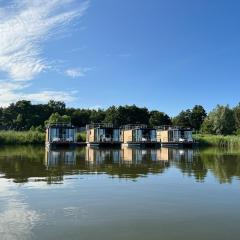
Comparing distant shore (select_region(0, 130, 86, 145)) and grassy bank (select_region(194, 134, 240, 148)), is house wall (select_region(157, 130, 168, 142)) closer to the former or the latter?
grassy bank (select_region(194, 134, 240, 148))

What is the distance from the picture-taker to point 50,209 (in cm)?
1218

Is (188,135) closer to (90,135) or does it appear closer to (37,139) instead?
(90,135)

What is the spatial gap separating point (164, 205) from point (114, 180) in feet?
22.2

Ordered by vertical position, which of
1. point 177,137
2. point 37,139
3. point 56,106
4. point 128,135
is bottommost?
point 37,139

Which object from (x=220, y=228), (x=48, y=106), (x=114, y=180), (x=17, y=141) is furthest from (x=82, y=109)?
(x=220, y=228)

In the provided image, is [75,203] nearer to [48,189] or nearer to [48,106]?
[48,189]

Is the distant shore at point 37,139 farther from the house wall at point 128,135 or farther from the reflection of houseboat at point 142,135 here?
the house wall at point 128,135

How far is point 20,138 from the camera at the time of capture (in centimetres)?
7194

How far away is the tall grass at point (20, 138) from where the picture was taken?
69.5 meters

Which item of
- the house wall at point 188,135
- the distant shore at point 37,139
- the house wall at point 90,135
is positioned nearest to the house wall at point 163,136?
the house wall at point 188,135

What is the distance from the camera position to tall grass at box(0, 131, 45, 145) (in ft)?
228

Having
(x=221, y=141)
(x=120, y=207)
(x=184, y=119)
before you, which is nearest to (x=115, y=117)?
(x=184, y=119)

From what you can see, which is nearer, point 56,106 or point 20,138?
point 20,138

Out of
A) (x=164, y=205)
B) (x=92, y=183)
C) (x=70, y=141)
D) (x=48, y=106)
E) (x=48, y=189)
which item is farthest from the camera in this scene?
(x=48, y=106)
